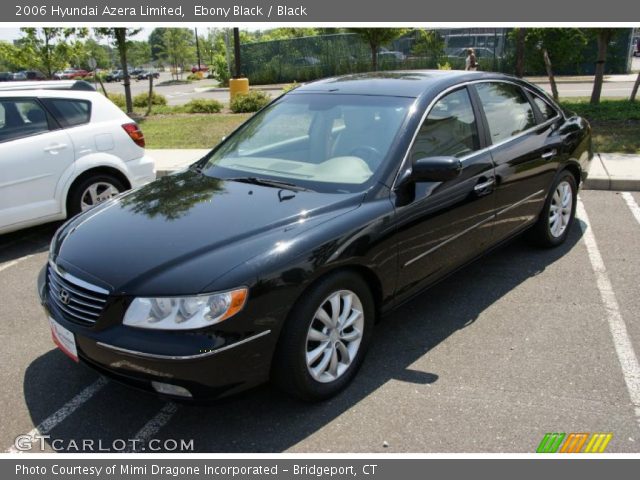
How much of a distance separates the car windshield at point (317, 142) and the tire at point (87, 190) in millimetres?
2360

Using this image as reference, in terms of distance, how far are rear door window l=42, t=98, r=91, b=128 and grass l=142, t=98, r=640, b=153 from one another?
4.68m

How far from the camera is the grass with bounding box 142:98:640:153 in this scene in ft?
31.4

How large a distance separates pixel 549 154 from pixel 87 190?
454 centimetres

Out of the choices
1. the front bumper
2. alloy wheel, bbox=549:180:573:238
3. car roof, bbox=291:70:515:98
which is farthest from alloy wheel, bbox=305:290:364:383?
alloy wheel, bbox=549:180:573:238

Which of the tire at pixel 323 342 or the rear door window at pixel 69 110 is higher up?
the rear door window at pixel 69 110

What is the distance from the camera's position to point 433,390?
3297 mm

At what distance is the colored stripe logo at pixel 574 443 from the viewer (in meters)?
2.83

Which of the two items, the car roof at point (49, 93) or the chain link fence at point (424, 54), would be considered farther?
the chain link fence at point (424, 54)

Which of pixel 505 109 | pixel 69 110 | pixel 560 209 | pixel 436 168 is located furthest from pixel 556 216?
pixel 69 110

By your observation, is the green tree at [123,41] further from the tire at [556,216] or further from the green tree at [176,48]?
the green tree at [176,48]

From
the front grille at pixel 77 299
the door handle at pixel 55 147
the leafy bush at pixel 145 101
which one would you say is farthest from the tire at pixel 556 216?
the leafy bush at pixel 145 101

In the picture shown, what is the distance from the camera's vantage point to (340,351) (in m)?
3.21

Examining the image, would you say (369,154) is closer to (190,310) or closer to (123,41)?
(190,310)

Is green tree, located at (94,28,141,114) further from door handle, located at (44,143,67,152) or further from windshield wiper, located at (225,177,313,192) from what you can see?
windshield wiper, located at (225,177,313,192)
